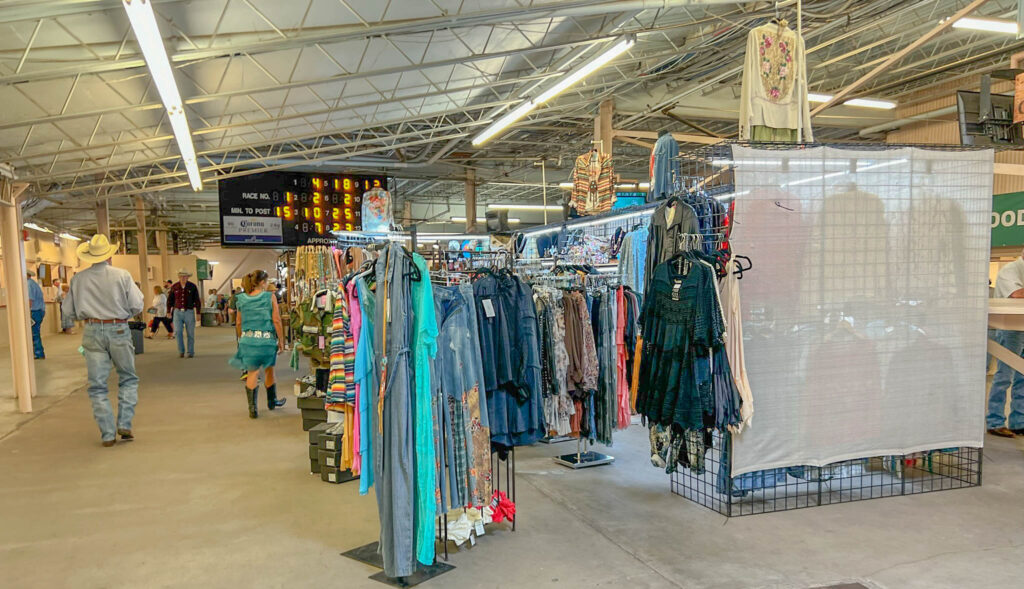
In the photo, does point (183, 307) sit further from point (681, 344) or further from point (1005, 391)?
point (1005, 391)

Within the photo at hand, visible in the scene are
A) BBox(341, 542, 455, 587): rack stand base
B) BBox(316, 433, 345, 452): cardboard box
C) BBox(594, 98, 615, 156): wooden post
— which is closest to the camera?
BBox(341, 542, 455, 587): rack stand base

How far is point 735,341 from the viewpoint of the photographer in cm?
379

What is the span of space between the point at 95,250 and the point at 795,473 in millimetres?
6035

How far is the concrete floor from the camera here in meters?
3.13

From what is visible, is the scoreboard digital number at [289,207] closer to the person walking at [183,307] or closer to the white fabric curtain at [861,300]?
the person walking at [183,307]

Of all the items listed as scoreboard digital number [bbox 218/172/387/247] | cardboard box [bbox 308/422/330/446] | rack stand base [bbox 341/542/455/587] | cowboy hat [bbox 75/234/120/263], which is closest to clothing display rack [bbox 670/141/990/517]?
rack stand base [bbox 341/542/455/587]

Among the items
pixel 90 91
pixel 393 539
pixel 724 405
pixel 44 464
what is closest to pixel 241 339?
pixel 44 464

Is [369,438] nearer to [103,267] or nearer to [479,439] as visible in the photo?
[479,439]

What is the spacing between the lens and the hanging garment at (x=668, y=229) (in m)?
4.00

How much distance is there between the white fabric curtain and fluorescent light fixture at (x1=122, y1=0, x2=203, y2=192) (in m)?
3.95

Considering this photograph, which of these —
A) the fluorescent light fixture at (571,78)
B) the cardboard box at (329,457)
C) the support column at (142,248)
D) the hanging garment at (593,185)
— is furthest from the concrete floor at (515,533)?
the support column at (142,248)

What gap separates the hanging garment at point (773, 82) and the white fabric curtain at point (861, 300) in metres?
0.65

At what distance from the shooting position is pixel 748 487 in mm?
4051

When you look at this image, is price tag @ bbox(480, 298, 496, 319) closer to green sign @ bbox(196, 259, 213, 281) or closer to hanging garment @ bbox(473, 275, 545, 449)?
hanging garment @ bbox(473, 275, 545, 449)
